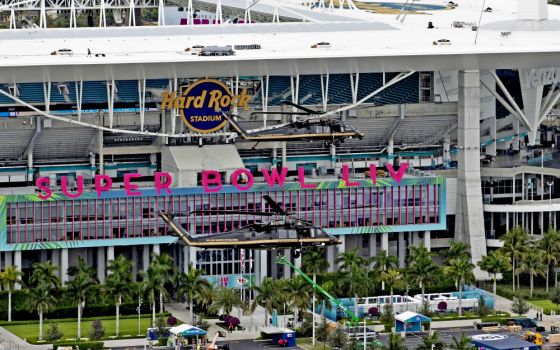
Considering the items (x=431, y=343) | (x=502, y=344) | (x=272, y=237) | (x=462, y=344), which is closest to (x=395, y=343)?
(x=431, y=343)

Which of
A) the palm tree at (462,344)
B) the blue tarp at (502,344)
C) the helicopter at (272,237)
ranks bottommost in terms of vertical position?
the blue tarp at (502,344)

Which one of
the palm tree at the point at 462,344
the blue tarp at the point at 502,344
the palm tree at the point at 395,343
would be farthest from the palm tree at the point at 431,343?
the blue tarp at the point at 502,344

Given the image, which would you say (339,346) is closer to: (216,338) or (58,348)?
(216,338)

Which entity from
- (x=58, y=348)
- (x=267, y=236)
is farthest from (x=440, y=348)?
(x=58, y=348)

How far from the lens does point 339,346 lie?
652 feet

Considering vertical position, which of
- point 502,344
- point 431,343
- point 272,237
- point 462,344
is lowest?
point 502,344

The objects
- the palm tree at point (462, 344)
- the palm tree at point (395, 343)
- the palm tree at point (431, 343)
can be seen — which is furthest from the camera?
the palm tree at point (431, 343)

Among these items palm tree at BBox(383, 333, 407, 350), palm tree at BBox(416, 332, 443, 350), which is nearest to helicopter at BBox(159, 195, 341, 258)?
palm tree at BBox(383, 333, 407, 350)

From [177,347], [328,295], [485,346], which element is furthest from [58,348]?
[485,346]

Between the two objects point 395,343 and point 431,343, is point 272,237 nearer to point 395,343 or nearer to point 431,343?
Answer: point 395,343

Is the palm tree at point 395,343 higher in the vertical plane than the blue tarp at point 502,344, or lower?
higher

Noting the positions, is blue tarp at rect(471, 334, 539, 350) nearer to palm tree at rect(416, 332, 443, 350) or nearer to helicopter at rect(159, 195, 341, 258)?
palm tree at rect(416, 332, 443, 350)

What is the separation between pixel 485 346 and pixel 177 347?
24626 millimetres

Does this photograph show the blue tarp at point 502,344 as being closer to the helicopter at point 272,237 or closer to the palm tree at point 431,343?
the palm tree at point 431,343
